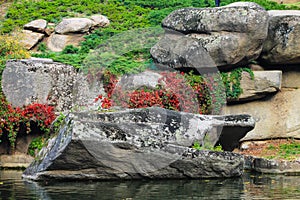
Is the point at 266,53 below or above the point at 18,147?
above

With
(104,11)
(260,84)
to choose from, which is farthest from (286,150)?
(104,11)

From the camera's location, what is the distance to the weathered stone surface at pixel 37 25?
975 inches

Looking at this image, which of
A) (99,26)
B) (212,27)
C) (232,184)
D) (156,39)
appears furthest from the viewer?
(99,26)

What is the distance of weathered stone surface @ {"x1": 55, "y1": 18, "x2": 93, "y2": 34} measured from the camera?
24.4m

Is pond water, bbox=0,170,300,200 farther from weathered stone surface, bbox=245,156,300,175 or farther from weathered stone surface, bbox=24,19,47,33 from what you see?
weathered stone surface, bbox=24,19,47,33

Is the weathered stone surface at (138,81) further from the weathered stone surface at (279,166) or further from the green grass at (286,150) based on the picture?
the weathered stone surface at (279,166)

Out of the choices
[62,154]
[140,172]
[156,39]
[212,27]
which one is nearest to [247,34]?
[212,27]

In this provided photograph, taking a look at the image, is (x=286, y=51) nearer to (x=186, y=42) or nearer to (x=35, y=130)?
(x=186, y=42)

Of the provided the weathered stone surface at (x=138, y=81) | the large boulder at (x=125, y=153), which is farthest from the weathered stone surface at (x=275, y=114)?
the large boulder at (x=125, y=153)

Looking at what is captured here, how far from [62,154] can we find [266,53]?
893cm

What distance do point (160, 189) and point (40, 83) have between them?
714 cm

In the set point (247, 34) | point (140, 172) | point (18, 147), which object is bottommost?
point (18, 147)

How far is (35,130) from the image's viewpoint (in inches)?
709

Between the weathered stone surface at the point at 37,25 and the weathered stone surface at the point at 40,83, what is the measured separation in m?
6.29
